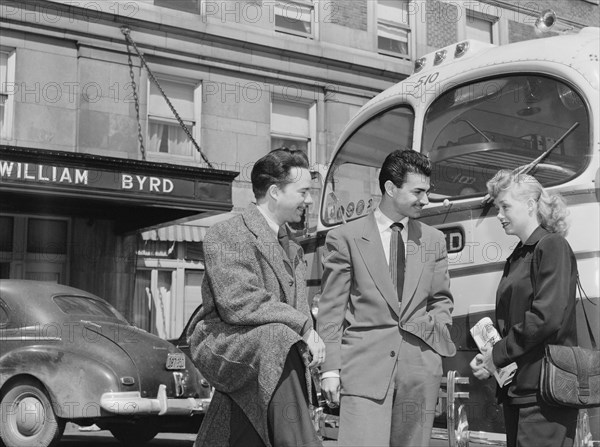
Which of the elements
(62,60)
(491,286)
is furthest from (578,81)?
(62,60)

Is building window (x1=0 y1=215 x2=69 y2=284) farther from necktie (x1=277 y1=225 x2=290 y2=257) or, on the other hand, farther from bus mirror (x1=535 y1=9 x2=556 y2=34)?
necktie (x1=277 y1=225 x2=290 y2=257)

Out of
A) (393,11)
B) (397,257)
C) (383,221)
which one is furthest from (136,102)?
(397,257)

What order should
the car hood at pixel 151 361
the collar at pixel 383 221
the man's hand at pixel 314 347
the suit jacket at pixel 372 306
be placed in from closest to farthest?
the man's hand at pixel 314 347 < the suit jacket at pixel 372 306 < the collar at pixel 383 221 < the car hood at pixel 151 361

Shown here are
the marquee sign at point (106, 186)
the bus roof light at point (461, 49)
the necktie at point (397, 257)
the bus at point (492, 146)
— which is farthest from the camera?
the marquee sign at point (106, 186)

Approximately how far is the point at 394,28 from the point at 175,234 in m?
7.29

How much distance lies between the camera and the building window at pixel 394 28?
68.3ft

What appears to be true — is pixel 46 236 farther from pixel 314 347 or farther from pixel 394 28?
pixel 314 347

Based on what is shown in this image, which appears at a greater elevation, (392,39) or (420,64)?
(392,39)

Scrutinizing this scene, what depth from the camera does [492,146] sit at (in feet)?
23.1

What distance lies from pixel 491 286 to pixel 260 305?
9.20ft

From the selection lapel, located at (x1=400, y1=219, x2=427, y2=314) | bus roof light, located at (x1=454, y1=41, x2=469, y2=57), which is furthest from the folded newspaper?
bus roof light, located at (x1=454, y1=41, x2=469, y2=57)

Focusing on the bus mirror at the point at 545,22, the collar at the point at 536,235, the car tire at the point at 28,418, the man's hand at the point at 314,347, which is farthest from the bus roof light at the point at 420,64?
the car tire at the point at 28,418

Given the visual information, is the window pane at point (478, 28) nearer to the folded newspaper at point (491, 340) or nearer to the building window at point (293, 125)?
the building window at point (293, 125)

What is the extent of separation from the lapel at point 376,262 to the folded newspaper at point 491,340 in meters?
0.49
